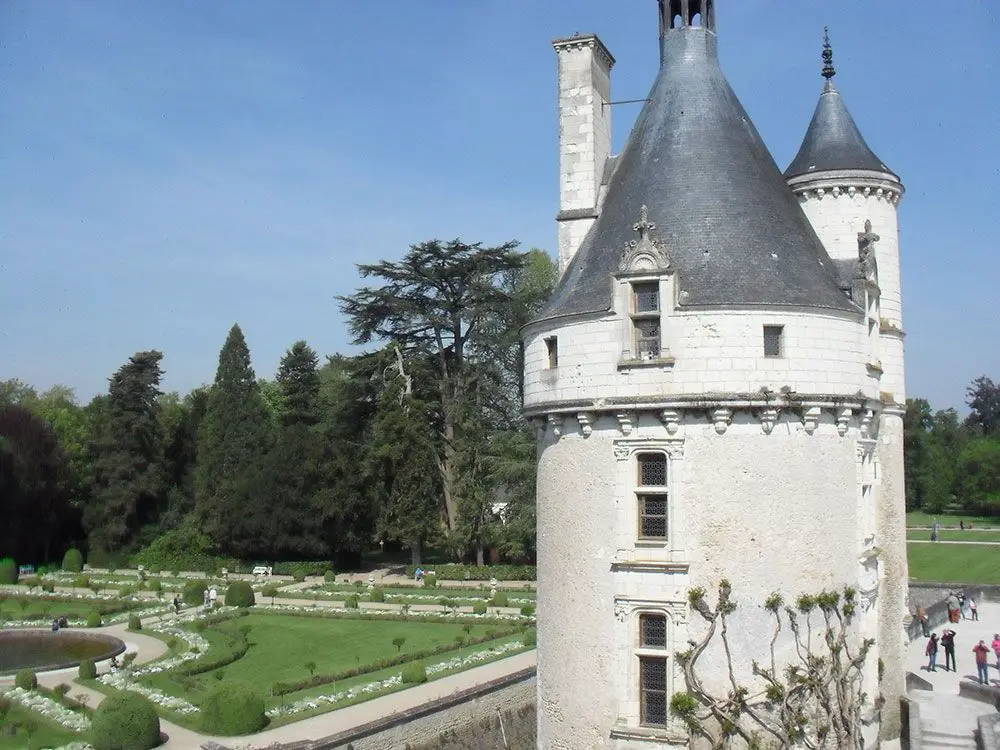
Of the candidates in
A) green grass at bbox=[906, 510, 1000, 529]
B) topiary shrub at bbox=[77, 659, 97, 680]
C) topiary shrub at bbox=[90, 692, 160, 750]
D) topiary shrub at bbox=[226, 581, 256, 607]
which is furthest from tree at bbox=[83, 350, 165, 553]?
green grass at bbox=[906, 510, 1000, 529]

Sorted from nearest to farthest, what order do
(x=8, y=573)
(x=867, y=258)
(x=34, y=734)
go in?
1. (x=867, y=258)
2. (x=34, y=734)
3. (x=8, y=573)

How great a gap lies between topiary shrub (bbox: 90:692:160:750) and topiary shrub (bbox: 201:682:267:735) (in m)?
1.20

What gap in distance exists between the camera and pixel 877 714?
15.6 m

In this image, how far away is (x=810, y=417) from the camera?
1403 centimetres

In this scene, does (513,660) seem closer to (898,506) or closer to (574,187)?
(898,506)

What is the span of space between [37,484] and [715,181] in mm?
50754

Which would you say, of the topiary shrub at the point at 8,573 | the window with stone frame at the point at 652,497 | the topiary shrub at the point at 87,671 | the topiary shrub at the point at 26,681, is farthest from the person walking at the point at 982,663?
the topiary shrub at the point at 8,573

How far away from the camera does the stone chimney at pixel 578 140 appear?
56.9ft

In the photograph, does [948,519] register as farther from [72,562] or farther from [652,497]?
[652,497]

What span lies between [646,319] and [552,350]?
1849 millimetres

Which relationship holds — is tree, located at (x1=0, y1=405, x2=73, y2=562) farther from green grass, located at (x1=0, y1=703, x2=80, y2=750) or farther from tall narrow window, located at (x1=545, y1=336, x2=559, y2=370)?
tall narrow window, located at (x1=545, y1=336, x2=559, y2=370)

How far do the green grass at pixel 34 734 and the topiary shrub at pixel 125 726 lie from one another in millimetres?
1138

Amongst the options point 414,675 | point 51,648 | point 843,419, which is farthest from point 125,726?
point 51,648

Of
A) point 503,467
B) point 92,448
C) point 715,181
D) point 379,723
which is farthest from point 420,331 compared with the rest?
point 715,181
